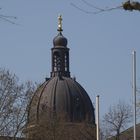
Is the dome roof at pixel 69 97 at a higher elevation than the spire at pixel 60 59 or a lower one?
lower

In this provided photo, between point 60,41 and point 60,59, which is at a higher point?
point 60,41

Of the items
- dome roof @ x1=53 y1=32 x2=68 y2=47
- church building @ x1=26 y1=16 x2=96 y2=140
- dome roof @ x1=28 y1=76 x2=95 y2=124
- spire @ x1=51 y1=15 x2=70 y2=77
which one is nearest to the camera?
church building @ x1=26 y1=16 x2=96 y2=140

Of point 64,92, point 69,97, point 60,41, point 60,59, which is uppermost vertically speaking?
point 60,41

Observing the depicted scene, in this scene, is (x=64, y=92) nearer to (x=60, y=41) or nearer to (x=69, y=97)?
(x=69, y=97)

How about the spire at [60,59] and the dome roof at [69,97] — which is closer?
the dome roof at [69,97]

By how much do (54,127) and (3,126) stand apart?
1437 centimetres

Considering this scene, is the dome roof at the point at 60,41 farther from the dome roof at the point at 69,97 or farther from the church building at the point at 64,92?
the dome roof at the point at 69,97

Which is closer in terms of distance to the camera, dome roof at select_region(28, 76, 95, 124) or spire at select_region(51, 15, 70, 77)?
dome roof at select_region(28, 76, 95, 124)

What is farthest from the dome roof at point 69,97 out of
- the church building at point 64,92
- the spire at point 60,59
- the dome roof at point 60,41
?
the dome roof at point 60,41

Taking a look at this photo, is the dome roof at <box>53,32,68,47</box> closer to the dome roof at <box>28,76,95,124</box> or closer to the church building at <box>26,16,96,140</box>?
the church building at <box>26,16,96,140</box>

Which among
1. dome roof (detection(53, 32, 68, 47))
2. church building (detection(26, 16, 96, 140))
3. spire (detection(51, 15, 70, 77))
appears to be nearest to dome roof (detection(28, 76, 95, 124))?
church building (detection(26, 16, 96, 140))

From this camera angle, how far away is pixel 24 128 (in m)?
44.4

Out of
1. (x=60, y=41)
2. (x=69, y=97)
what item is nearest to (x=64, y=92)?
(x=69, y=97)

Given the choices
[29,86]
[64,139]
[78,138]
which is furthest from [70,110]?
[29,86]
